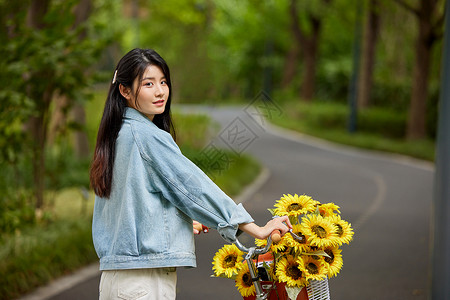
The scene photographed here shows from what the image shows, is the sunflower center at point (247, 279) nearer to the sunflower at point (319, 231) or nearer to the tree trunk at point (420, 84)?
the sunflower at point (319, 231)

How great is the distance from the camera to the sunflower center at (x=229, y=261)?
2.61 m

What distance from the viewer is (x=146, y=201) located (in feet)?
7.98

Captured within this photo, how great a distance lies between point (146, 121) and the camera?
2537 mm

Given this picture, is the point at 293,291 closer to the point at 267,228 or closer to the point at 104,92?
the point at 267,228

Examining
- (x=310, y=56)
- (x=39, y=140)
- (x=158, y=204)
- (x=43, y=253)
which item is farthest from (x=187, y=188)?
(x=310, y=56)

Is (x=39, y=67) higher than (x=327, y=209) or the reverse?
higher

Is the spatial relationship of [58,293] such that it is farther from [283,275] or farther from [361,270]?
[283,275]

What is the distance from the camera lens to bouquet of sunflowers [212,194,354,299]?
2.46 meters

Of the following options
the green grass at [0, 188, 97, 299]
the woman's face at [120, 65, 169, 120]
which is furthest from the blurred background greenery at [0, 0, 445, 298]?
the woman's face at [120, 65, 169, 120]

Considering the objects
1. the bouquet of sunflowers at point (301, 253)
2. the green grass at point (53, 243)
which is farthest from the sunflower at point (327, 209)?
the green grass at point (53, 243)

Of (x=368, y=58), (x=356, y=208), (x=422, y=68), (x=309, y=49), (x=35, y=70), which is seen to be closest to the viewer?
(x=35, y=70)

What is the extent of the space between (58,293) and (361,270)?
9.81 ft

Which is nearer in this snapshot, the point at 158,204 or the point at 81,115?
the point at 158,204

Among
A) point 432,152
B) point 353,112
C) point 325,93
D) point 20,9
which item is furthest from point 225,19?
point 20,9
